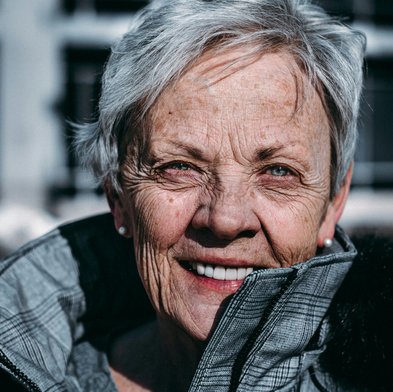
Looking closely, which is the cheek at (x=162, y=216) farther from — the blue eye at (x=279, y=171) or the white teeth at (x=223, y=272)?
the blue eye at (x=279, y=171)

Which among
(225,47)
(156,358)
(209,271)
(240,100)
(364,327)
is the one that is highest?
(225,47)

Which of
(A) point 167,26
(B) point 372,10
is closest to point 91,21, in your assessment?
(B) point 372,10

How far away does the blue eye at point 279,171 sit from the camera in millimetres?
1623

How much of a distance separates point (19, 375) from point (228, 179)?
751 mm

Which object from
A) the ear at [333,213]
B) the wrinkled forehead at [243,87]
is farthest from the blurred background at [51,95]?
the wrinkled forehead at [243,87]

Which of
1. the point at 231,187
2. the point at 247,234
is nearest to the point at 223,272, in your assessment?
the point at 247,234

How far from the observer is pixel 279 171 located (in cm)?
163

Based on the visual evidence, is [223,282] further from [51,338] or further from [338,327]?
[51,338]

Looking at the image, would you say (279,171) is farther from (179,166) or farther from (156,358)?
(156,358)

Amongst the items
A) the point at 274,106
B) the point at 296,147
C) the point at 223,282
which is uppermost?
the point at 274,106

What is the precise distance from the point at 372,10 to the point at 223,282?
12.9 meters

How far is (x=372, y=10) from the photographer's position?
43.3 feet

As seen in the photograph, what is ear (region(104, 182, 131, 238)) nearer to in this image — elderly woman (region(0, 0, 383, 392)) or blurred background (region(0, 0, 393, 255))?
elderly woman (region(0, 0, 383, 392))

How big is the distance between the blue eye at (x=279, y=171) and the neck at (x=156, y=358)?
1.65ft
